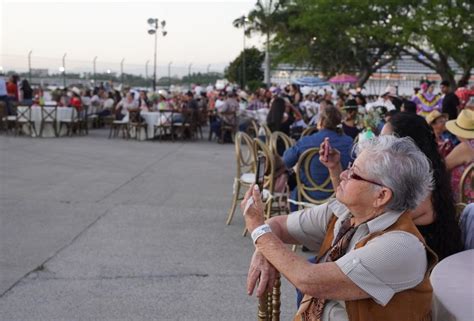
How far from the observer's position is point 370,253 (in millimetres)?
1924

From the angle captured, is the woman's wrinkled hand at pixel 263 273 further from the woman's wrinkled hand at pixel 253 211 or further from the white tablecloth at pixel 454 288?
the white tablecloth at pixel 454 288

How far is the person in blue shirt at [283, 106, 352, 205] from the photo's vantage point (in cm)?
542

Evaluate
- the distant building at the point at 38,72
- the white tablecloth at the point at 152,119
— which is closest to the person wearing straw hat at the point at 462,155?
the white tablecloth at the point at 152,119

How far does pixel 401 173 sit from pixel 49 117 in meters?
15.4

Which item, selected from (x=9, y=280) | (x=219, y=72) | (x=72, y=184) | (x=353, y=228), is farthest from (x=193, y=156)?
(x=219, y=72)

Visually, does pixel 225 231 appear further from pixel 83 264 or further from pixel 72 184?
pixel 72 184

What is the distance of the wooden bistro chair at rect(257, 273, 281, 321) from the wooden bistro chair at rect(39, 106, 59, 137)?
14979mm

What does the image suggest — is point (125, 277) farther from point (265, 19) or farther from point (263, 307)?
point (265, 19)

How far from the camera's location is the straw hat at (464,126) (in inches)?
193

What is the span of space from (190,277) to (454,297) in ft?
9.56

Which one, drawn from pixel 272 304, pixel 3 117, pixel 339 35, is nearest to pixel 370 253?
pixel 272 304

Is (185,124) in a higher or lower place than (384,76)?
lower

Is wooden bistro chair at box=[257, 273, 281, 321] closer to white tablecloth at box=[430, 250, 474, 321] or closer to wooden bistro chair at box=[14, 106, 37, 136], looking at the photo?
white tablecloth at box=[430, 250, 474, 321]

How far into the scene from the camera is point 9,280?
15.0 ft
